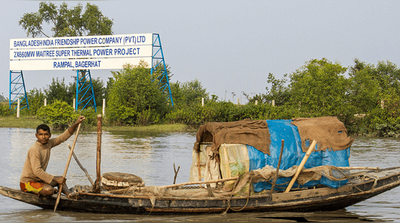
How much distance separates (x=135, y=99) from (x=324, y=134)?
22.7 meters

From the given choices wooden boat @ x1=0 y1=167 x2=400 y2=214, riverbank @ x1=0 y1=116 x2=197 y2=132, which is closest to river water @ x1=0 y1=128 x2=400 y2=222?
wooden boat @ x1=0 y1=167 x2=400 y2=214

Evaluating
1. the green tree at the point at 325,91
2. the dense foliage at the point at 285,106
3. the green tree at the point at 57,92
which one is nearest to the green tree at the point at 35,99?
the green tree at the point at 57,92

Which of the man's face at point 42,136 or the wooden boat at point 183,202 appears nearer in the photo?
the man's face at point 42,136

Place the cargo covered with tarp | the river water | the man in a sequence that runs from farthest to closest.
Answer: the cargo covered with tarp, the river water, the man

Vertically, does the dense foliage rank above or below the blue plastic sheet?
above

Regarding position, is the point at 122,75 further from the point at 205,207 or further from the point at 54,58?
the point at 205,207

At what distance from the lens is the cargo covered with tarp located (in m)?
7.22

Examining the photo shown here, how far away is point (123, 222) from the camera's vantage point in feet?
22.1

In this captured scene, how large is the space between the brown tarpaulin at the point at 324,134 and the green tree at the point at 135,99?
72.5 ft

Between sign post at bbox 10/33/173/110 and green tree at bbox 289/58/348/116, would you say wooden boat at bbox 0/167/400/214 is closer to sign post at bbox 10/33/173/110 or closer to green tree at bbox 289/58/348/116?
green tree at bbox 289/58/348/116

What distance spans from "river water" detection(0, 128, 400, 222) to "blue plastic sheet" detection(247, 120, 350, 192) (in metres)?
0.59

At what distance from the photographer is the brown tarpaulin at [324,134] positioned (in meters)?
7.50

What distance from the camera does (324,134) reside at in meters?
7.61

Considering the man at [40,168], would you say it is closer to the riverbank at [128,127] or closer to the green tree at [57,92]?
the riverbank at [128,127]
